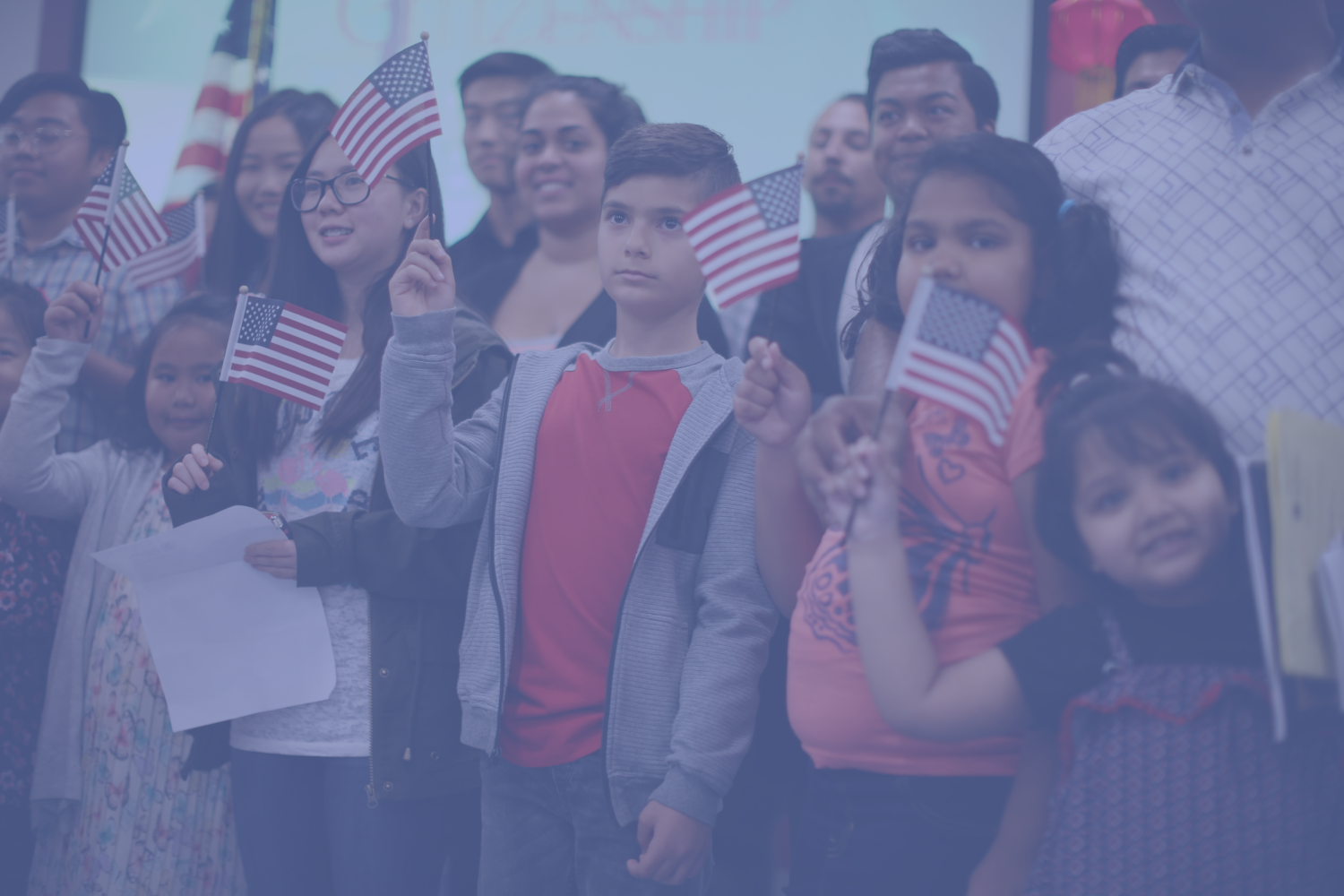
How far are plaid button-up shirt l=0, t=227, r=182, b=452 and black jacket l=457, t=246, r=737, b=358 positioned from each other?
0.82 m

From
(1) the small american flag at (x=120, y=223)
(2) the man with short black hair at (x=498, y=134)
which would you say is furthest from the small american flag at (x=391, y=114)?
(2) the man with short black hair at (x=498, y=134)

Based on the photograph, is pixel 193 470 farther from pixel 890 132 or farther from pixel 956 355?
pixel 890 132

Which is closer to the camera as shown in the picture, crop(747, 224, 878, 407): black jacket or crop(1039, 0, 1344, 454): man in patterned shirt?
crop(1039, 0, 1344, 454): man in patterned shirt

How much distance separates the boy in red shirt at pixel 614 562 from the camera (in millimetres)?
1704

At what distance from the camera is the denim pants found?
144 centimetres

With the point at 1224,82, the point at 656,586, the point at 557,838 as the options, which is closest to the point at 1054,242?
the point at 1224,82

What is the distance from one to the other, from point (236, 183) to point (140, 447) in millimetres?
862

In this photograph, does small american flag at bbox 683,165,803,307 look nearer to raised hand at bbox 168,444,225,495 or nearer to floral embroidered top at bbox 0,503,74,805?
raised hand at bbox 168,444,225,495

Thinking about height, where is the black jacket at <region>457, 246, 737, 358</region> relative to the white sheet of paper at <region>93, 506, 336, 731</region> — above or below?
above

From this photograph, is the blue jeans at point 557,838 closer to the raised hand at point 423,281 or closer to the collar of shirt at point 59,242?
the raised hand at point 423,281

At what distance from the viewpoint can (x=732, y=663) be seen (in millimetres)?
1711

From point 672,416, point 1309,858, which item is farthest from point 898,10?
point 1309,858

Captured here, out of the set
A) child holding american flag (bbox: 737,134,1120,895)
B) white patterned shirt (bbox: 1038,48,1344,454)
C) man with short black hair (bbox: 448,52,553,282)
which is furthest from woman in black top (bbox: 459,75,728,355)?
white patterned shirt (bbox: 1038,48,1344,454)

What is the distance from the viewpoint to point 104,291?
2742mm
